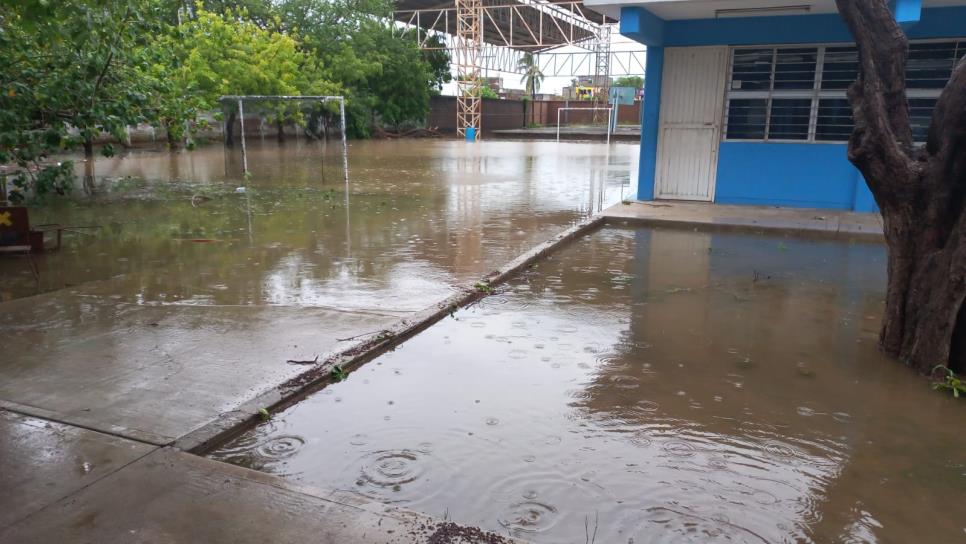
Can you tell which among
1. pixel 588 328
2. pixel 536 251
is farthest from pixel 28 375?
pixel 536 251

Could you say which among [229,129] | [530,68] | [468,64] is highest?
[530,68]

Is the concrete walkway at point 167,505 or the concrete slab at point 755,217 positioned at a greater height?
the concrete slab at point 755,217

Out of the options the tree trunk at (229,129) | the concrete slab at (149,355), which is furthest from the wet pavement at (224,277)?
the tree trunk at (229,129)

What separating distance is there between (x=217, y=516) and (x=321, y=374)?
1.92 m

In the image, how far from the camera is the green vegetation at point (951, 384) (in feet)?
17.0

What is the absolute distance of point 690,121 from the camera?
1369cm

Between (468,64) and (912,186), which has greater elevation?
(468,64)

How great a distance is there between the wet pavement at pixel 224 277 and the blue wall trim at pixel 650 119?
3.40ft

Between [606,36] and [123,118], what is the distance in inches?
1681

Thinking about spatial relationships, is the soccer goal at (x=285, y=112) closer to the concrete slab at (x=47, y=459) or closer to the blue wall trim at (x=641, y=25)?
the blue wall trim at (x=641, y=25)

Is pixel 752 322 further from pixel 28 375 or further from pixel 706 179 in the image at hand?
pixel 706 179

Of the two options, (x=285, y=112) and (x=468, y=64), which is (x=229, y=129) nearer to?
(x=285, y=112)

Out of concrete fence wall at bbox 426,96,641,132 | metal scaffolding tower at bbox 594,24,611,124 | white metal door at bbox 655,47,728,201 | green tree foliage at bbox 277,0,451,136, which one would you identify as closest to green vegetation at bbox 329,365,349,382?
white metal door at bbox 655,47,728,201

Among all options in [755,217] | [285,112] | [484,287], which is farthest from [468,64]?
[484,287]
